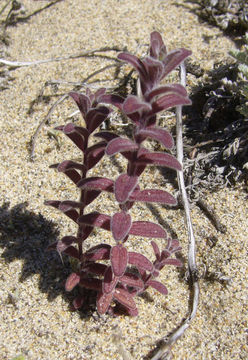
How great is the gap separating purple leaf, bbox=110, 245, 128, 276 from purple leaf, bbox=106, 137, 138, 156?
0.60 meters

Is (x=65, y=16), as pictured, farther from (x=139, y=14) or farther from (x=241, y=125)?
(x=241, y=125)

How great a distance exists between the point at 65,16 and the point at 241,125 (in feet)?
8.63

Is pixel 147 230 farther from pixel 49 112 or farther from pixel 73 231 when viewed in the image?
pixel 49 112

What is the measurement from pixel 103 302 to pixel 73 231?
0.82 meters

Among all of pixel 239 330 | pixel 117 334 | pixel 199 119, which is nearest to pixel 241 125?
pixel 199 119


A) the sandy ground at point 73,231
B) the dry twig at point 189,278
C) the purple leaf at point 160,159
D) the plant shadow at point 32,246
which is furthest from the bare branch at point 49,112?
the purple leaf at point 160,159

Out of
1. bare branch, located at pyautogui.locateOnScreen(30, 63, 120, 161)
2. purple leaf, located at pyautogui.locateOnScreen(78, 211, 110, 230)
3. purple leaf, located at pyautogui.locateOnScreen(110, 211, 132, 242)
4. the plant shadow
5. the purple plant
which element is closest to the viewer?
the purple plant

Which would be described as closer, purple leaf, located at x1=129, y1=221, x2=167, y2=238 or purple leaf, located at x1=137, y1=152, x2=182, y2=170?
purple leaf, located at x1=137, y1=152, x2=182, y2=170

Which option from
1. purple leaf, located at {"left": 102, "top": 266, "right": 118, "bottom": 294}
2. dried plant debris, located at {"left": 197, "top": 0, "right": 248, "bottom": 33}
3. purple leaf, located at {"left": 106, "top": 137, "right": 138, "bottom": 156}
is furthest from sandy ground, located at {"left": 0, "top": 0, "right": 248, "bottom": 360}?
purple leaf, located at {"left": 106, "top": 137, "right": 138, "bottom": 156}

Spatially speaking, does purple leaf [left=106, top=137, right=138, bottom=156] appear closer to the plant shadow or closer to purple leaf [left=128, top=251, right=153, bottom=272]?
purple leaf [left=128, top=251, right=153, bottom=272]

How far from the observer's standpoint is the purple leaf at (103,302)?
2455 mm

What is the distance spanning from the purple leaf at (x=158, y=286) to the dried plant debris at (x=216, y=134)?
0.95 meters

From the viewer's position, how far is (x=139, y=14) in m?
4.81

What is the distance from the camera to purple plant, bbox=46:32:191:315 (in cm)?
194
